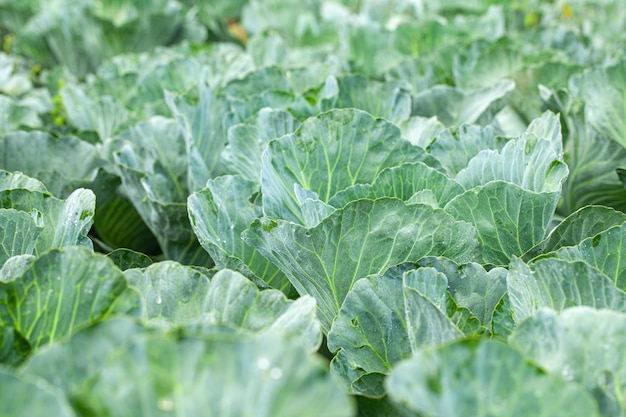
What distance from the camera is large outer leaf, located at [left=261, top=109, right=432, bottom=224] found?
4.92 feet

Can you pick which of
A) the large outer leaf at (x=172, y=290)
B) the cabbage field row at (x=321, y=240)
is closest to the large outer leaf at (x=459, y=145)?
the cabbage field row at (x=321, y=240)

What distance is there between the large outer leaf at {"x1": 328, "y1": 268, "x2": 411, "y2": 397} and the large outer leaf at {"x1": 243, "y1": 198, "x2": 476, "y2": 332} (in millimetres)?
93

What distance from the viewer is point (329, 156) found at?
5.09ft

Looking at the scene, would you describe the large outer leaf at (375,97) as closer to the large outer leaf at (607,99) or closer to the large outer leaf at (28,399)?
the large outer leaf at (607,99)

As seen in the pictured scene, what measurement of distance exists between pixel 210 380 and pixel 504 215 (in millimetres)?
826

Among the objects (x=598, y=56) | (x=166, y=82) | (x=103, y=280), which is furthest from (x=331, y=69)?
(x=103, y=280)

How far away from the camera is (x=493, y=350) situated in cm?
86

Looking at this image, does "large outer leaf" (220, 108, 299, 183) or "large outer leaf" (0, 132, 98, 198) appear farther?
"large outer leaf" (0, 132, 98, 198)

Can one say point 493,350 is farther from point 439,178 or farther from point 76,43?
point 76,43

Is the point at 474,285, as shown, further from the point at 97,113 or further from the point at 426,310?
the point at 97,113

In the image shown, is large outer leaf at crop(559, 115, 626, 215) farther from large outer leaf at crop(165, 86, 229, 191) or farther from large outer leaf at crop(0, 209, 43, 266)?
large outer leaf at crop(0, 209, 43, 266)

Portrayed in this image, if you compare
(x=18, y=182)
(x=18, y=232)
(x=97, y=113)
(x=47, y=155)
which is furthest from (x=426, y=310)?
(x=97, y=113)

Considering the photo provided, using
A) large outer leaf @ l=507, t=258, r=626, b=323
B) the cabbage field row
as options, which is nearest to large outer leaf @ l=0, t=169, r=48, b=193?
the cabbage field row

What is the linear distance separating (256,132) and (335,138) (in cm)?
30
